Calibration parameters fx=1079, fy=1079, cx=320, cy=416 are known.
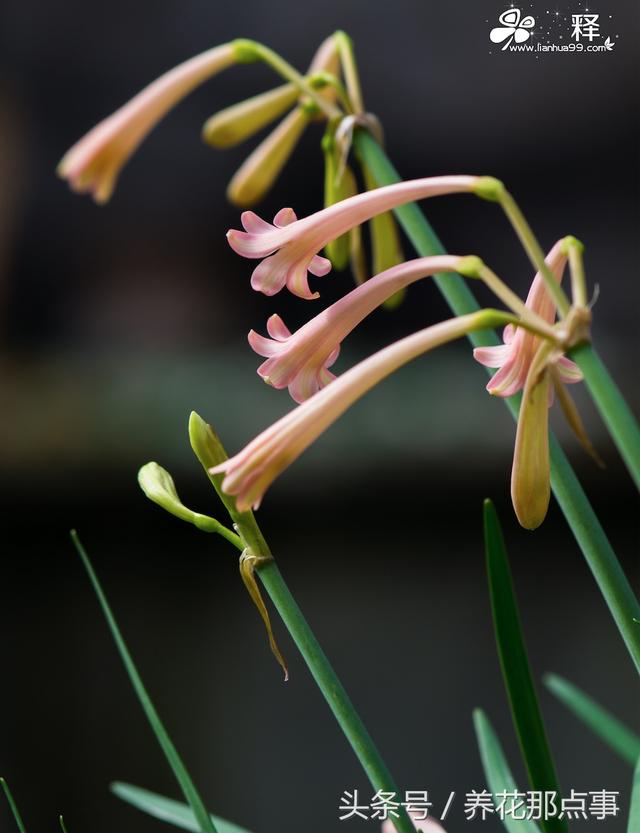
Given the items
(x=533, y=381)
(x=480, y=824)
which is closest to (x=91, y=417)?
A: (x=480, y=824)

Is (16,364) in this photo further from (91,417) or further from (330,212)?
(330,212)

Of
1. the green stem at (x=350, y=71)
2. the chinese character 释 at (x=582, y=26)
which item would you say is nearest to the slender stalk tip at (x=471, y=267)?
the green stem at (x=350, y=71)

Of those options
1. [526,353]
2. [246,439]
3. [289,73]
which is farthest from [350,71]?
[246,439]

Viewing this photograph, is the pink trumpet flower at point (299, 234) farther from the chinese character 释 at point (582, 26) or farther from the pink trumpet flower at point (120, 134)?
the chinese character 释 at point (582, 26)

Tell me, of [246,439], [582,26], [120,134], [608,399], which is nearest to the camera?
[608,399]

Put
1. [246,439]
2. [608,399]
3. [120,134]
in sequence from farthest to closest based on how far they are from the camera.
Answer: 1. [246,439]
2. [120,134]
3. [608,399]

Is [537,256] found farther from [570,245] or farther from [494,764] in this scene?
[494,764]
